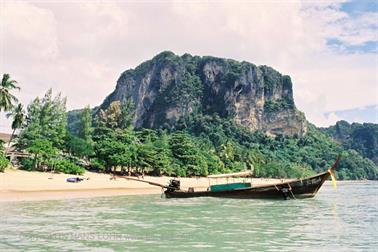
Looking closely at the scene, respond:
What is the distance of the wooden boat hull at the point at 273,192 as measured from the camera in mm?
35938

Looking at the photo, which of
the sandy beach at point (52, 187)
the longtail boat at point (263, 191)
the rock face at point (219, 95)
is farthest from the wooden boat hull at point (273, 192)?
the rock face at point (219, 95)

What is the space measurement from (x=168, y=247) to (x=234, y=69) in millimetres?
173013

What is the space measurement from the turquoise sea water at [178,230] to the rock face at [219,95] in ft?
479

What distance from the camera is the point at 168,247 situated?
529 inches

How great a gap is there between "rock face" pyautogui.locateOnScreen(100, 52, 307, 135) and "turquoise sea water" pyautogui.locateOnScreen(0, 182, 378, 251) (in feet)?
479

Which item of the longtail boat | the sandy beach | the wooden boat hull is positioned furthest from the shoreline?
the wooden boat hull

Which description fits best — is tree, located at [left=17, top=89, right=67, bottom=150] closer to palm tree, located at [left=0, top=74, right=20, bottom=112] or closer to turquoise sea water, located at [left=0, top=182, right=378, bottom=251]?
palm tree, located at [left=0, top=74, right=20, bottom=112]

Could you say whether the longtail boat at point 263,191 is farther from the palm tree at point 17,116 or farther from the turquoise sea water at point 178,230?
the palm tree at point 17,116

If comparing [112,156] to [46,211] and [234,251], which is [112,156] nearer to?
[46,211]

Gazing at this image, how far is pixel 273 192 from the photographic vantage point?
36.0 m

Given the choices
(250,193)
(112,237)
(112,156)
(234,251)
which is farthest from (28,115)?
(234,251)

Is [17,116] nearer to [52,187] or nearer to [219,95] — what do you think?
[52,187]

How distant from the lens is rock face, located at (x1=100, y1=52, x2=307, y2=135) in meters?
174

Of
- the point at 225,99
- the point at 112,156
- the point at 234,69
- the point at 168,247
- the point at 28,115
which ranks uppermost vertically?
the point at 234,69
